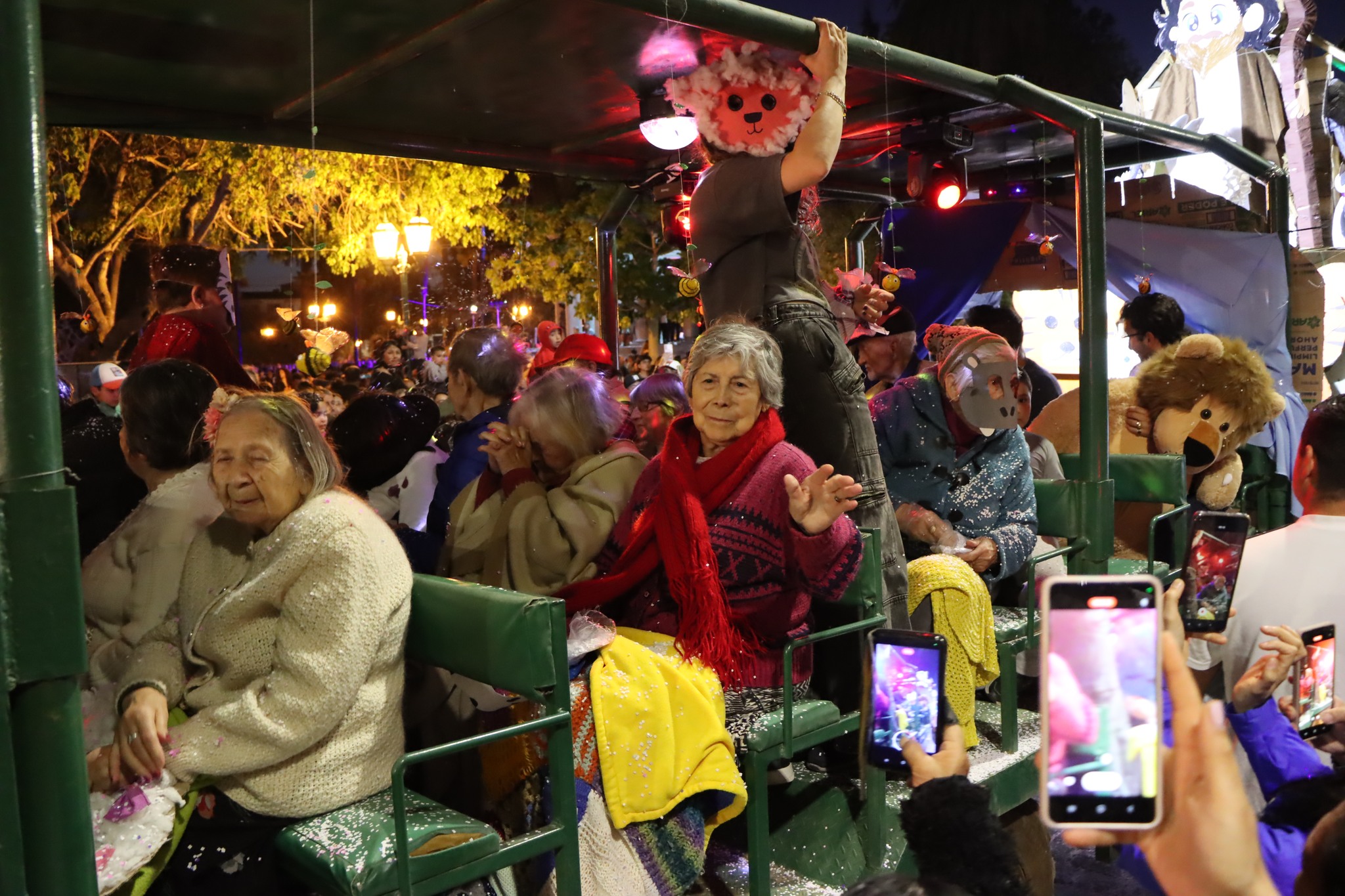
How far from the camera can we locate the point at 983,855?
1366 mm

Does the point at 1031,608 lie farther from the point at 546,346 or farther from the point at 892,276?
the point at 546,346

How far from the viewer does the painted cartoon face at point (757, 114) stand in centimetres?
363

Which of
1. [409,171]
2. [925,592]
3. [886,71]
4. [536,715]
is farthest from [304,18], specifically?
[409,171]

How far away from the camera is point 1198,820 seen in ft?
3.72

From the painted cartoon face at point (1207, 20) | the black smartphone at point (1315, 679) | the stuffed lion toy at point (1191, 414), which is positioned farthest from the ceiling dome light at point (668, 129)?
the painted cartoon face at point (1207, 20)

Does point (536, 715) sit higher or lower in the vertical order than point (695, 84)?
lower

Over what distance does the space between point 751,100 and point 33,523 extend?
2.62m

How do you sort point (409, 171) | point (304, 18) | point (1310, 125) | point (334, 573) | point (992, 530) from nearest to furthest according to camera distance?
1. point (334, 573)
2. point (304, 18)
3. point (992, 530)
4. point (1310, 125)
5. point (409, 171)

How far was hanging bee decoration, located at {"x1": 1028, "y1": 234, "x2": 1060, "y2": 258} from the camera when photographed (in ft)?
28.3

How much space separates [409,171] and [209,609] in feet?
47.5

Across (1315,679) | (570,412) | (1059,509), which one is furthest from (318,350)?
(1315,679)

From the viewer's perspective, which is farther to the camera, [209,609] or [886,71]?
[886,71]

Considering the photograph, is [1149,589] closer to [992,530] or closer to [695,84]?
[695,84]

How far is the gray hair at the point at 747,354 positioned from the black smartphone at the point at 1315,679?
171 cm
